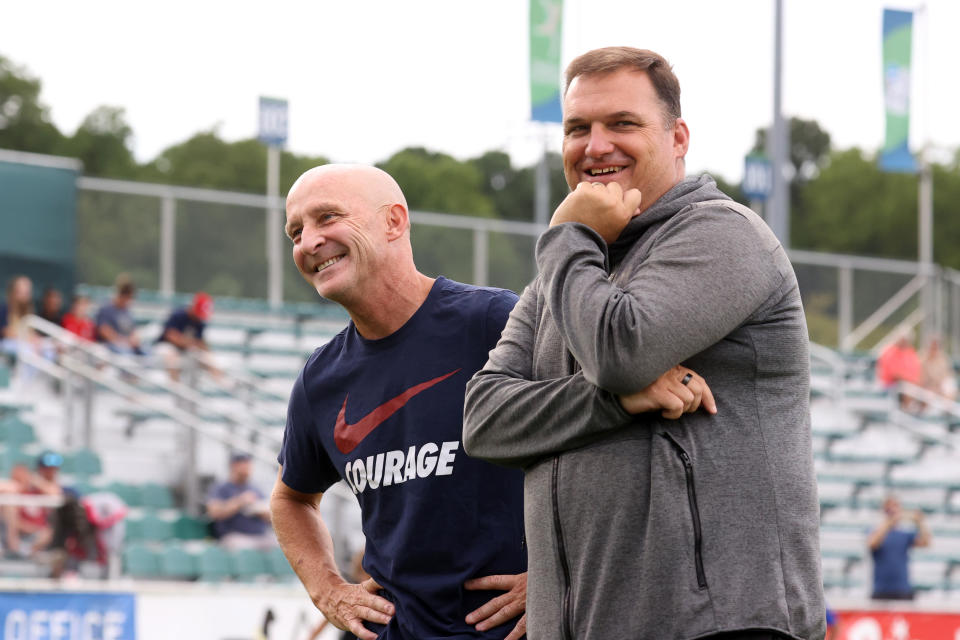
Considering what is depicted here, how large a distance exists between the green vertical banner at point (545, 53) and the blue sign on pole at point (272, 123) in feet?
11.2

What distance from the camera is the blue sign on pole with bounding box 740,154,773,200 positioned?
1773 cm


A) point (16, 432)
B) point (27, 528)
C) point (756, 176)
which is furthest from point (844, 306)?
point (27, 528)

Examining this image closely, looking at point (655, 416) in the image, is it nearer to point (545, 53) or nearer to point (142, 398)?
point (142, 398)

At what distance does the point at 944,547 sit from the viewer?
17141 mm

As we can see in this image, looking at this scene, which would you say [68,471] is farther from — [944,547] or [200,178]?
[200,178]

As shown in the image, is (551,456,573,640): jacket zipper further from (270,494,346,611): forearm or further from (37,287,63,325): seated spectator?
(37,287,63,325): seated spectator

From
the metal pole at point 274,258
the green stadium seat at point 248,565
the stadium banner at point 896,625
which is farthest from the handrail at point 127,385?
the metal pole at point 274,258

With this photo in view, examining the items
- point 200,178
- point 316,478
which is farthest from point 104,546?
point 200,178

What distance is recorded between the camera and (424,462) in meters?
3.45

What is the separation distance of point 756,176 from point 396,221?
48.7 feet

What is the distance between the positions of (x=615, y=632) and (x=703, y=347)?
0.51m

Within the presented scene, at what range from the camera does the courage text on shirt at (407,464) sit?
3.44 metres

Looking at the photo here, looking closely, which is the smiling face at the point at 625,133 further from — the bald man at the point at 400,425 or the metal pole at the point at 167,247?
the metal pole at the point at 167,247

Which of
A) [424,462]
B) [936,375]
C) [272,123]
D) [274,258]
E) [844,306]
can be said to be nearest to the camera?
[424,462]
